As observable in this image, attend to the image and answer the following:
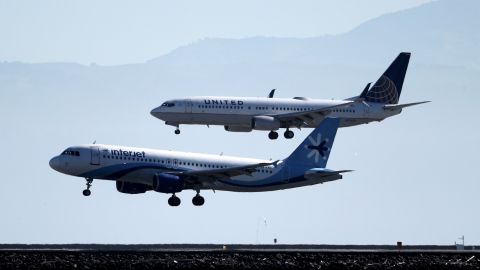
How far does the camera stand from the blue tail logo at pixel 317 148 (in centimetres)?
13575

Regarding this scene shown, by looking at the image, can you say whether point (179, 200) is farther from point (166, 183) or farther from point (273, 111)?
point (273, 111)

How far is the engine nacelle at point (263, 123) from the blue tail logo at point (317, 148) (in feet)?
26.2

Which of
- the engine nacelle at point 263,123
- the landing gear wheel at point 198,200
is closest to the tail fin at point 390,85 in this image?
the engine nacelle at point 263,123

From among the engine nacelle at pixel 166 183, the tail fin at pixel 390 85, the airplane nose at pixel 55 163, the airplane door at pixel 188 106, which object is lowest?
the engine nacelle at pixel 166 183

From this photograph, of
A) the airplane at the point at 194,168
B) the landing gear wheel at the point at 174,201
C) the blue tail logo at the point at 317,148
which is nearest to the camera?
the airplane at the point at 194,168

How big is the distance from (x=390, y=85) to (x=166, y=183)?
3654 centimetres

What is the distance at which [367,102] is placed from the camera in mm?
151375

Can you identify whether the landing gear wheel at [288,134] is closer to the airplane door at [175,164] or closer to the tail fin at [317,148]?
the tail fin at [317,148]

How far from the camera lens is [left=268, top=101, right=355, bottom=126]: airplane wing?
145 m

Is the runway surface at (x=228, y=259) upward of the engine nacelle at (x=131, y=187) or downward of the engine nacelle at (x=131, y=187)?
downward

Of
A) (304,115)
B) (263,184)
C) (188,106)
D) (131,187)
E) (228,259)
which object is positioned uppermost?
(304,115)

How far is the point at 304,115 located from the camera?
146 meters

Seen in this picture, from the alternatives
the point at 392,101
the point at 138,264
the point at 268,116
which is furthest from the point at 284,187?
the point at 138,264

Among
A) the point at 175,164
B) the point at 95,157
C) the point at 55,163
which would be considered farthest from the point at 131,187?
the point at 55,163
